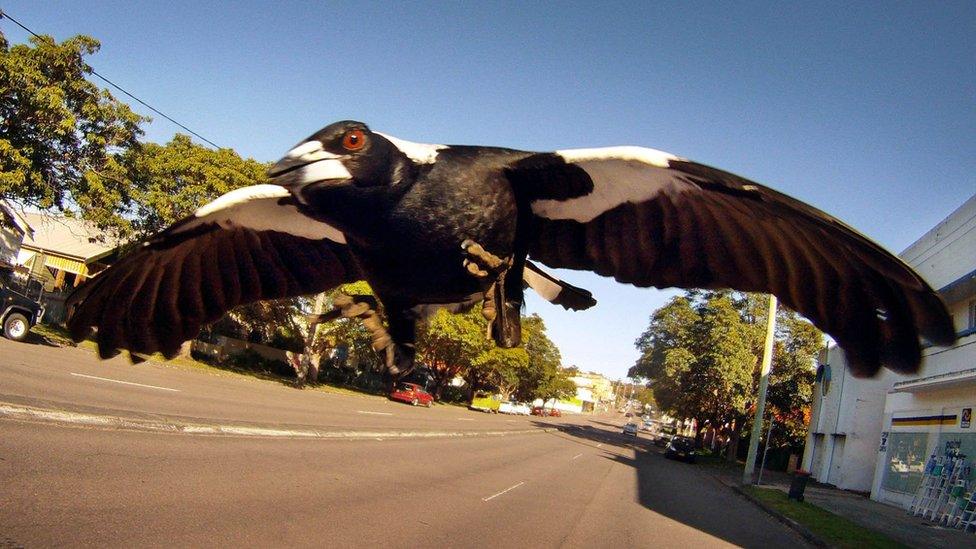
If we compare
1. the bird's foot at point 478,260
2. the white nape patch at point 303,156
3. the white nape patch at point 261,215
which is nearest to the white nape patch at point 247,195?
the white nape patch at point 261,215

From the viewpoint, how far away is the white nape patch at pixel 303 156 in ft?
7.44

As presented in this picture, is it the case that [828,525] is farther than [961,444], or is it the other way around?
[961,444]

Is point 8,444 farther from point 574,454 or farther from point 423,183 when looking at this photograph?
point 574,454

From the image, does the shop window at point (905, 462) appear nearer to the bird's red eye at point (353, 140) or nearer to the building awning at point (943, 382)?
the building awning at point (943, 382)

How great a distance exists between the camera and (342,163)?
2.29m

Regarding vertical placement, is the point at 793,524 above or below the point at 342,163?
below

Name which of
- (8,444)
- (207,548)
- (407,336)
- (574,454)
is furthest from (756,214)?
(574,454)

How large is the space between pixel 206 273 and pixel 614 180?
2243 mm

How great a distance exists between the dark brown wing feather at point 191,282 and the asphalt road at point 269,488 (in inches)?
119

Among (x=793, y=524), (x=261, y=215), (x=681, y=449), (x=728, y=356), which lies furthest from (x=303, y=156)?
(x=681, y=449)

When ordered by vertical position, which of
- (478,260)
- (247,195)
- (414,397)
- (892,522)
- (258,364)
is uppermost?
(247,195)

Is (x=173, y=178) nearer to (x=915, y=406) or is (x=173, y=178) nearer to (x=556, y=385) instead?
(x=915, y=406)

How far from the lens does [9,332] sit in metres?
18.8

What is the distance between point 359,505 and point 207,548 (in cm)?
319
